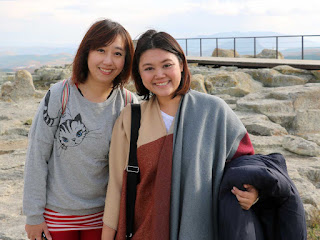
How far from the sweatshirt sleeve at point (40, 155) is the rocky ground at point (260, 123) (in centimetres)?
106

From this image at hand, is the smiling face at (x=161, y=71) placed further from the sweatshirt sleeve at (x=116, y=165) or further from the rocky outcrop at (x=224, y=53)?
the rocky outcrop at (x=224, y=53)

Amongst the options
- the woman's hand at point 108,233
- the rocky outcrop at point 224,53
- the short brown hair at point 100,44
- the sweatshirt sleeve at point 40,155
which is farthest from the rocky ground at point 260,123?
the rocky outcrop at point 224,53

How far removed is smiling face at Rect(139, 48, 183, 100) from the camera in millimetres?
2156

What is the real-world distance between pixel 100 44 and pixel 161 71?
16.3 inches

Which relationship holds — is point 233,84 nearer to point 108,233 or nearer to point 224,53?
point 108,233

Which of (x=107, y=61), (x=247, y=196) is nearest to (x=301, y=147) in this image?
(x=247, y=196)

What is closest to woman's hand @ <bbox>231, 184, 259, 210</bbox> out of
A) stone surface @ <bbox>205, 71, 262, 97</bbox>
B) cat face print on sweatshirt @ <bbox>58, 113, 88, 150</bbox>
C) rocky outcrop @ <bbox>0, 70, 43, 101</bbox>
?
cat face print on sweatshirt @ <bbox>58, 113, 88, 150</bbox>

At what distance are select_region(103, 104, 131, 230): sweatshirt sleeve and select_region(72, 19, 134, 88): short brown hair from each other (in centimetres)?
33

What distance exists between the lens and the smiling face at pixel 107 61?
7.57ft

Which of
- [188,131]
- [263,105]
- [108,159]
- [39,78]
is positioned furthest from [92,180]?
[39,78]

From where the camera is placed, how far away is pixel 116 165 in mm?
2232

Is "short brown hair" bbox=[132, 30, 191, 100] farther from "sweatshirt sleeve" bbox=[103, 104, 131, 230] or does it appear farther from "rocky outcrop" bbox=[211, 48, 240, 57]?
"rocky outcrop" bbox=[211, 48, 240, 57]

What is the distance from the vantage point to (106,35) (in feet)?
7.47

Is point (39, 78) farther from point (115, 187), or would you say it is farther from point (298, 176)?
point (115, 187)
